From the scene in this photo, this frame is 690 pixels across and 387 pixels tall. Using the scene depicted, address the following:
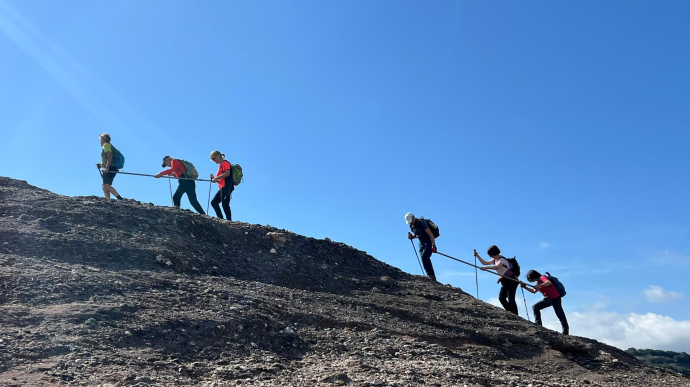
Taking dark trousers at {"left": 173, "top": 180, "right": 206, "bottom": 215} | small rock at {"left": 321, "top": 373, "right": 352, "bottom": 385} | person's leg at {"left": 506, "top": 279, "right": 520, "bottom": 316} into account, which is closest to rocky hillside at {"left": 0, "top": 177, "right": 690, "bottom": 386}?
small rock at {"left": 321, "top": 373, "right": 352, "bottom": 385}

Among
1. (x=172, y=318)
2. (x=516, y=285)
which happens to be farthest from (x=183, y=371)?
(x=516, y=285)

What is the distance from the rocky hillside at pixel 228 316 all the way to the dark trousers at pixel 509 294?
843 mm

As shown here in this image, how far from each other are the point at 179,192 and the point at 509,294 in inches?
335

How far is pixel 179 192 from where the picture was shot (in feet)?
49.0

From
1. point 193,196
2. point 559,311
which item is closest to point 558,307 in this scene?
point 559,311

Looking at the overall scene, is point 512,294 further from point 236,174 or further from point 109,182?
point 109,182

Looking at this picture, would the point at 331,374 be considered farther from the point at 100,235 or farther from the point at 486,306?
the point at 486,306

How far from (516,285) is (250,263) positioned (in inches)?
249

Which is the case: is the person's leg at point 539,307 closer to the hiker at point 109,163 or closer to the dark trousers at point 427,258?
the dark trousers at point 427,258

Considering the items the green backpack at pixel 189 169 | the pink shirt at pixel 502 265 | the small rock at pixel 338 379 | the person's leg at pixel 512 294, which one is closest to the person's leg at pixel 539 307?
the person's leg at pixel 512 294

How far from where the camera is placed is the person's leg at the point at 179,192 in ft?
49.0

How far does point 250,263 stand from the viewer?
12.2 meters

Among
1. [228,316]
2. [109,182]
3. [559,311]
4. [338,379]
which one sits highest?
[109,182]

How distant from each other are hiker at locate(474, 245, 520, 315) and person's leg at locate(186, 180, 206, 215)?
290 inches
